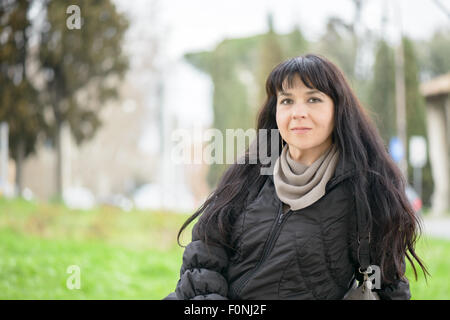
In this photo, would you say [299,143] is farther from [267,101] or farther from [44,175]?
[44,175]

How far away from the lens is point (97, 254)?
594cm

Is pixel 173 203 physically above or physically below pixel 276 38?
below

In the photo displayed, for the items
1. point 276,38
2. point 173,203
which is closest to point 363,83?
point 276,38

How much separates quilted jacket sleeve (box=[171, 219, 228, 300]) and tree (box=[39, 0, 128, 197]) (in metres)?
9.10

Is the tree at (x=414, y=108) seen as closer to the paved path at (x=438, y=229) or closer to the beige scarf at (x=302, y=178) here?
the paved path at (x=438, y=229)

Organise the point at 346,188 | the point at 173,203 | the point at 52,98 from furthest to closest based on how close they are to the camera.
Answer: the point at 52,98, the point at 173,203, the point at 346,188

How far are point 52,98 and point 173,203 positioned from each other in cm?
350

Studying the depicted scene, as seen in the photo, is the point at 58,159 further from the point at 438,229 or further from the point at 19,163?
the point at 438,229

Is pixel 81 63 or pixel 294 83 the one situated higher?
pixel 81 63

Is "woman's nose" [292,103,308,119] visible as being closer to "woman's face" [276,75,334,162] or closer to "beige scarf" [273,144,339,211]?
"woman's face" [276,75,334,162]

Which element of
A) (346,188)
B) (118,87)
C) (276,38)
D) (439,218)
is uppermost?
(276,38)

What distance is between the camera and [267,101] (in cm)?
185

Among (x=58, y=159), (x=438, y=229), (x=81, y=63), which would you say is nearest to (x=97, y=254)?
(x=58, y=159)

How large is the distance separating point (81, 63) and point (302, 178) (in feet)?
31.9
